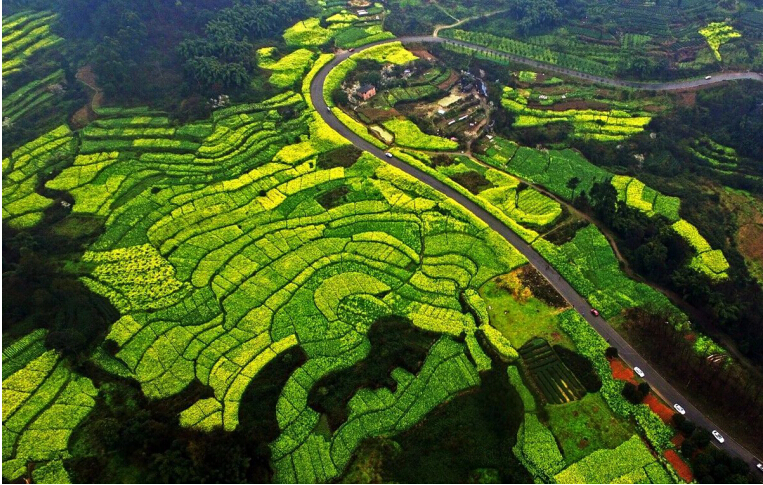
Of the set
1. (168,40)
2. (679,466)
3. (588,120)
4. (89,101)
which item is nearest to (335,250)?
(679,466)

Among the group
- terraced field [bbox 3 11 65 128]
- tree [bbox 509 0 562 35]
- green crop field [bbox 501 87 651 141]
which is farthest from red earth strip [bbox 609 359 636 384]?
terraced field [bbox 3 11 65 128]

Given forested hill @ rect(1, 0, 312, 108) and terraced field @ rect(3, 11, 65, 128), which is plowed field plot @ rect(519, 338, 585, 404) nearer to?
forested hill @ rect(1, 0, 312, 108)

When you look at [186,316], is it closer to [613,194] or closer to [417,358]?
[417,358]

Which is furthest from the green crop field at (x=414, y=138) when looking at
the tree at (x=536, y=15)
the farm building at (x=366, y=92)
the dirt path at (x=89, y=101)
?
the dirt path at (x=89, y=101)

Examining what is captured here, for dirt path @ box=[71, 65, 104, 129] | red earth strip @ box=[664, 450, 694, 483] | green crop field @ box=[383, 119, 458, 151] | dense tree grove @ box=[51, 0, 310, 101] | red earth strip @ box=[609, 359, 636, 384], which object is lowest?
red earth strip @ box=[664, 450, 694, 483]

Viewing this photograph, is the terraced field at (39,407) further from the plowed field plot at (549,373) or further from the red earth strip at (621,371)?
the red earth strip at (621,371)

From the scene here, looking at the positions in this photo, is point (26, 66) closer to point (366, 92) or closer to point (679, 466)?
point (366, 92)

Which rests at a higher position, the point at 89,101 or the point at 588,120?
the point at 89,101

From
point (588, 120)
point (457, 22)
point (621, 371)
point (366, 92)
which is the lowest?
point (621, 371)
